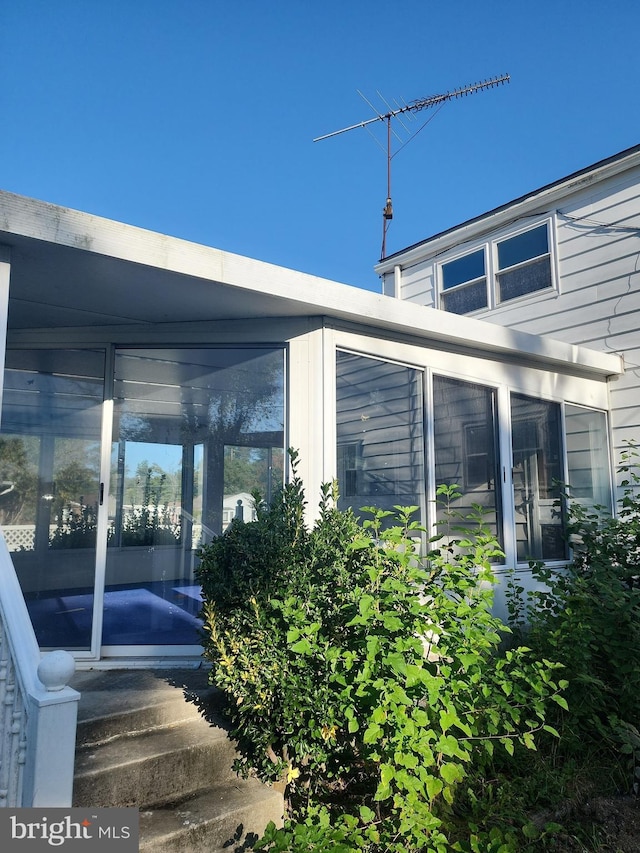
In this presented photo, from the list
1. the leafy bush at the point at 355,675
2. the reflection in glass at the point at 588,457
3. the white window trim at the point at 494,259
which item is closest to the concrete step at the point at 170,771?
the leafy bush at the point at 355,675

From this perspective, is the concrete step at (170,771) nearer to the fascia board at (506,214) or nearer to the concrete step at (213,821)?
the concrete step at (213,821)

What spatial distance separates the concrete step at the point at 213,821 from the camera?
2300 millimetres

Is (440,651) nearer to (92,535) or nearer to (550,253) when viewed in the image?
(92,535)

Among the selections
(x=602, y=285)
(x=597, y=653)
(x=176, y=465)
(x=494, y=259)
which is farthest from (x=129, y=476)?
(x=494, y=259)

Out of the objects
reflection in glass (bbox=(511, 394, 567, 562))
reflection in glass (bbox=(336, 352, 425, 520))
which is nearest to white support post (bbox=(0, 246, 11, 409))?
reflection in glass (bbox=(336, 352, 425, 520))

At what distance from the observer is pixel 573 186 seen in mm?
6559

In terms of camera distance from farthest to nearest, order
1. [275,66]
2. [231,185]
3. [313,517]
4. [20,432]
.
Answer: [231,185] < [275,66] < [20,432] < [313,517]

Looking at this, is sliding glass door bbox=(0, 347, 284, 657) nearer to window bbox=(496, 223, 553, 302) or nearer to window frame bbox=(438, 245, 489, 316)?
window bbox=(496, 223, 553, 302)

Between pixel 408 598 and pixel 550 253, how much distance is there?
561 centimetres

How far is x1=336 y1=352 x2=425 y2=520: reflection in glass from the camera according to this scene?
3879 millimetres

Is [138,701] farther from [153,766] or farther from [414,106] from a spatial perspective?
[414,106]

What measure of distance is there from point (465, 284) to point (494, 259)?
507mm

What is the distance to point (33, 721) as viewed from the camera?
1919 millimetres

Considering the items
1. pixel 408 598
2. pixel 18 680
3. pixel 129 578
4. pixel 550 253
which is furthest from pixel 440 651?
pixel 550 253
